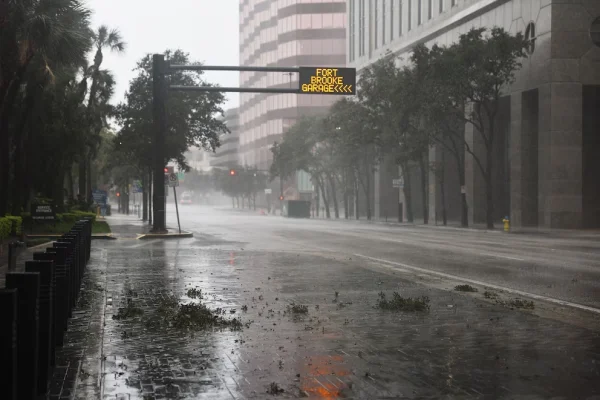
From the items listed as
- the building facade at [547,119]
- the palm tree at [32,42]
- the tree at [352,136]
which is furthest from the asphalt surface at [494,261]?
the tree at [352,136]

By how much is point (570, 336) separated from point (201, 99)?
42.7 metres

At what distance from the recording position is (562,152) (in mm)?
50312

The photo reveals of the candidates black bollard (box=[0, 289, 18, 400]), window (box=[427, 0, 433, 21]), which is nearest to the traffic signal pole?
black bollard (box=[0, 289, 18, 400])

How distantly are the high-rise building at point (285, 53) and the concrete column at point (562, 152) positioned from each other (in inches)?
3203

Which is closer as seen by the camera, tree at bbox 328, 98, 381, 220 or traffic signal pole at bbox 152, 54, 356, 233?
traffic signal pole at bbox 152, 54, 356, 233

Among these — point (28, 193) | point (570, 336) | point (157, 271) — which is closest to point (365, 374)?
point (570, 336)

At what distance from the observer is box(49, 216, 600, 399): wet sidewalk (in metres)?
6.97

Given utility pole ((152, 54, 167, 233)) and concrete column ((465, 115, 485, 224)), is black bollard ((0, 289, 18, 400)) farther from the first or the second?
concrete column ((465, 115, 485, 224))

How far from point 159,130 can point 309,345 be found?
28.0 meters

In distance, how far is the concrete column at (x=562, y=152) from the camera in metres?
50.0

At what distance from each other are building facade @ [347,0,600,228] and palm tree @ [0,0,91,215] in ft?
92.5

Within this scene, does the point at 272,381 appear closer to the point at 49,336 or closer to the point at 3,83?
the point at 49,336

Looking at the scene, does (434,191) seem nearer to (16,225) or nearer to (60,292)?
(16,225)

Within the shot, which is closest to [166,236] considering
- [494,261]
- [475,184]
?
[494,261]
